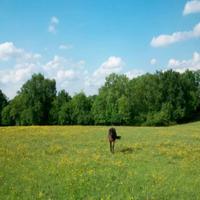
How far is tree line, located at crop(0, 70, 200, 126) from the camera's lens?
3794 inches

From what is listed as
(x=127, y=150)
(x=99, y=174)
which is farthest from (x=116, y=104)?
(x=99, y=174)

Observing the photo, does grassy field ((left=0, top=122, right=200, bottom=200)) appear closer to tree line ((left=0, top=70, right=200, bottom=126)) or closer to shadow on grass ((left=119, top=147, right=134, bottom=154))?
shadow on grass ((left=119, top=147, right=134, bottom=154))

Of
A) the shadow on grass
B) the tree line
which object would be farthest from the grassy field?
the tree line

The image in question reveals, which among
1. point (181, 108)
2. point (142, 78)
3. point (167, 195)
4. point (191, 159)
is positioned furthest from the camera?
point (142, 78)

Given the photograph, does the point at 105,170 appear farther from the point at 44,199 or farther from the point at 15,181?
the point at 44,199

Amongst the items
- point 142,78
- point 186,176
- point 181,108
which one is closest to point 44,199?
point 186,176

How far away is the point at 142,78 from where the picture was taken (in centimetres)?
10588

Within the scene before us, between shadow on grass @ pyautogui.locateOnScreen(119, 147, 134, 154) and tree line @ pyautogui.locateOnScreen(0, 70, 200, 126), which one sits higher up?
tree line @ pyautogui.locateOnScreen(0, 70, 200, 126)

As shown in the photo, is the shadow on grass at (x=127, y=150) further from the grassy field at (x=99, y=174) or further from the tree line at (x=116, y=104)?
the tree line at (x=116, y=104)

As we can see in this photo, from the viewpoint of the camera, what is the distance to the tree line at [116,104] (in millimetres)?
96375

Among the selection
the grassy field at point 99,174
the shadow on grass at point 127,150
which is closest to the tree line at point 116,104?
the shadow on grass at point 127,150

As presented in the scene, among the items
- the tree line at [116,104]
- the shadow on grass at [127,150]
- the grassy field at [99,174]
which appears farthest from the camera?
the tree line at [116,104]

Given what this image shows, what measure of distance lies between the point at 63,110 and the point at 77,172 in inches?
3237

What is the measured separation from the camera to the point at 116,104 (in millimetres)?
100250
